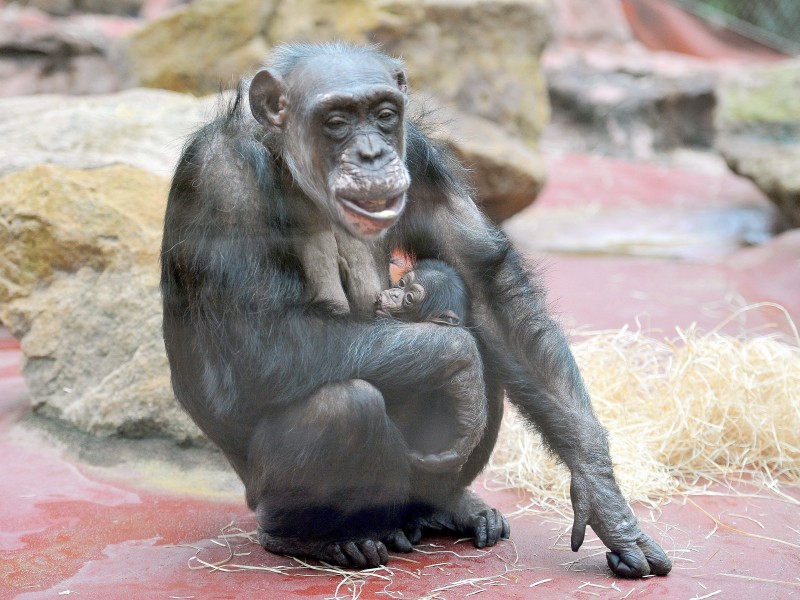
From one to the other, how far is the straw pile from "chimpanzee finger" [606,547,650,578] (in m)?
0.95

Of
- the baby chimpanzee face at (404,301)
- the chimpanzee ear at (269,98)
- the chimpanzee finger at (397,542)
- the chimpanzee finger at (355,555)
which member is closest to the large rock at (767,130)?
the baby chimpanzee face at (404,301)

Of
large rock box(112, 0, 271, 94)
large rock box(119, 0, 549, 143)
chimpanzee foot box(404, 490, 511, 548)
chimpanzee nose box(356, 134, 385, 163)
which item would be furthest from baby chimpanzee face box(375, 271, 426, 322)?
large rock box(112, 0, 271, 94)

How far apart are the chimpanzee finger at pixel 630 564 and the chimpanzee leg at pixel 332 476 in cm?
80

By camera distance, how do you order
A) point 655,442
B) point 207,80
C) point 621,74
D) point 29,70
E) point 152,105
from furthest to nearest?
point 621,74 < point 29,70 < point 207,80 < point 152,105 < point 655,442

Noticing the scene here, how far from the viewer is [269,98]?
3652 mm

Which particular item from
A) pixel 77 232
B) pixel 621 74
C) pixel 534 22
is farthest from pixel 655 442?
pixel 621 74

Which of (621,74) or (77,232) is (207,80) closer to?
(77,232)

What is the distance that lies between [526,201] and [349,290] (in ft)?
22.8

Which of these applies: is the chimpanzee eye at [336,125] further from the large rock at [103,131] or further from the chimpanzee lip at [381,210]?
the large rock at [103,131]

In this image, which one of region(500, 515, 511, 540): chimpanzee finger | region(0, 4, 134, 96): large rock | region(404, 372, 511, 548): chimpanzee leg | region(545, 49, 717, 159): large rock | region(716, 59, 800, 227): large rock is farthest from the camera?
region(545, 49, 717, 159): large rock

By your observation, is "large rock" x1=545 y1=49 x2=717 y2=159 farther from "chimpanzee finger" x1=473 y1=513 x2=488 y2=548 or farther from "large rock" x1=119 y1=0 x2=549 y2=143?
"chimpanzee finger" x1=473 y1=513 x2=488 y2=548

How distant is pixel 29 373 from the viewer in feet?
16.9

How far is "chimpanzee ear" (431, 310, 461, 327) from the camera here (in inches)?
145

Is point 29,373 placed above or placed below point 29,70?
below
